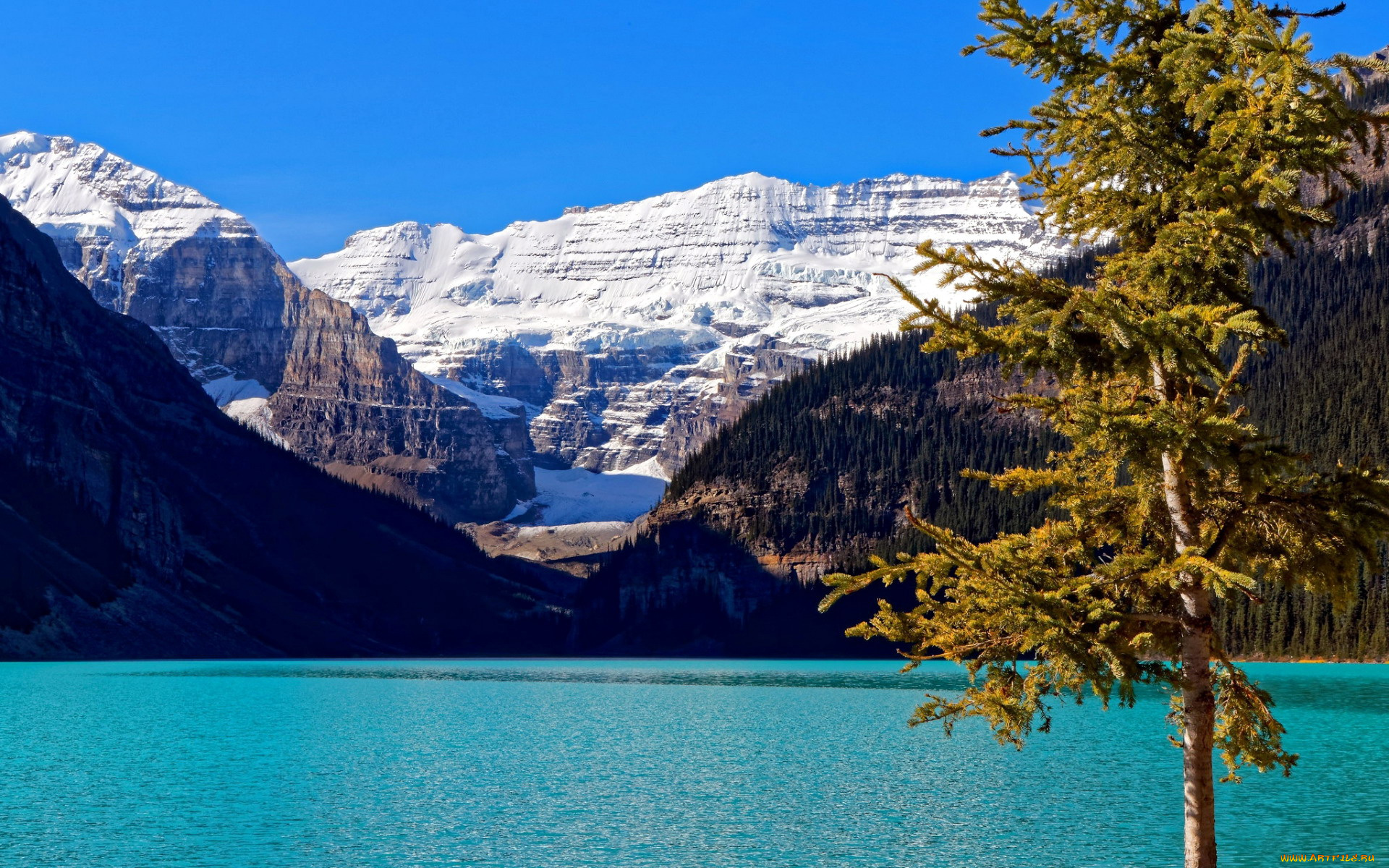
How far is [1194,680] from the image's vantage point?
72.0ft

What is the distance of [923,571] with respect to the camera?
22000mm

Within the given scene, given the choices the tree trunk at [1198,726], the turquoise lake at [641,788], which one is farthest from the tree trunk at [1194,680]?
the turquoise lake at [641,788]

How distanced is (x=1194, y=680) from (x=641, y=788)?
40.6 metres

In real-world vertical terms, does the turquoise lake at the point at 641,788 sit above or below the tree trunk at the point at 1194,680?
below

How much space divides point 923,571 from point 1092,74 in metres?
8.12

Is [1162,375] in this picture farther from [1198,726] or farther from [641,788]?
[641,788]

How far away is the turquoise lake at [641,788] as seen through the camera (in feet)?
146

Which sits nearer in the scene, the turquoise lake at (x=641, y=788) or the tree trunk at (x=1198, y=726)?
the tree trunk at (x=1198, y=726)

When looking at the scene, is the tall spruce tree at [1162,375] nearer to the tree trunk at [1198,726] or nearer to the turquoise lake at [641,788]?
the tree trunk at [1198,726]

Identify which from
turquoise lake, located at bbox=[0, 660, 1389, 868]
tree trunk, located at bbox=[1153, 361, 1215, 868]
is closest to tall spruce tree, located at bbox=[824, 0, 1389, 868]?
tree trunk, located at bbox=[1153, 361, 1215, 868]

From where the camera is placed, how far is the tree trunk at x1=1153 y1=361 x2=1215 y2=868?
2158 centimetres

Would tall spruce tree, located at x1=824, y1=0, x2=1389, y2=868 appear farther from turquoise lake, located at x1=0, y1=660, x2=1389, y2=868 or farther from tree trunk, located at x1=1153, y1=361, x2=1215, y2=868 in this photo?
turquoise lake, located at x1=0, y1=660, x2=1389, y2=868

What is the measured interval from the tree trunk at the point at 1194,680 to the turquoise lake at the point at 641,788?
20.8 metres

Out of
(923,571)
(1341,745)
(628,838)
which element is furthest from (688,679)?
(923,571)
